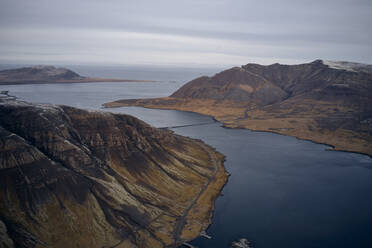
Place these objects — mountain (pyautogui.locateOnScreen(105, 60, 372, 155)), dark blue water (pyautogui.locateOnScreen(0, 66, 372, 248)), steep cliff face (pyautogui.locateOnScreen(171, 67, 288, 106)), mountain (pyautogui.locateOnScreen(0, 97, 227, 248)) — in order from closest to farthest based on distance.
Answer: mountain (pyautogui.locateOnScreen(0, 97, 227, 248)) < dark blue water (pyautogui.locateOnScreen(0, 66, 372, 248)) < mountain (pyautogui.locateOnScreen(105, 60, 372, 155)) < steep cliff face (pyautogui.locateOnScreen(171, 67, 288, 106))

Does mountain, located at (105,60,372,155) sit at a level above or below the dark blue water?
above

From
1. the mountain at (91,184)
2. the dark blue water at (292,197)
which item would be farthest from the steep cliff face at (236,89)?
the mountain at (91,184)

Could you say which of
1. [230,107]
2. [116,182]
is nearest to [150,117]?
[230,107]

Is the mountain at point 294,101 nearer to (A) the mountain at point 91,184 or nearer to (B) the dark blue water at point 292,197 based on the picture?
(B) the dark blue water at point 292,197

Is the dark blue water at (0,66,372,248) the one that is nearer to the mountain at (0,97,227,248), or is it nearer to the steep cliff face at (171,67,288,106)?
the mountain at (0,97,227,248)

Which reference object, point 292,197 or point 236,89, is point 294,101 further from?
point 292,197

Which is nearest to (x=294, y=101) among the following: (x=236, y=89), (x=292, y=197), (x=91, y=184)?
(x=236, y=89)

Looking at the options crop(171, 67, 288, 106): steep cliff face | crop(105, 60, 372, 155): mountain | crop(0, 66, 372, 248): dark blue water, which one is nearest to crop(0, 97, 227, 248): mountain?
crop(0, 66, 372, 248): dark blue water
